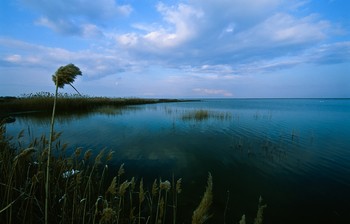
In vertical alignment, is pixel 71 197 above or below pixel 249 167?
above

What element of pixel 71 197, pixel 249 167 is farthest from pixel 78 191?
pixel 249 167

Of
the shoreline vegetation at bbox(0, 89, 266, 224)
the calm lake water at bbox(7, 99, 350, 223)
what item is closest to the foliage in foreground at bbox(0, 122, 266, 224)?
the shoreline vegetation at bbox(0, 89, 266, 224)

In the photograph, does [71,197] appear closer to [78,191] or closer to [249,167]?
[78,191]

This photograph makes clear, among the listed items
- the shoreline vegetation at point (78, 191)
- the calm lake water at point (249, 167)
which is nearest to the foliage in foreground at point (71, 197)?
the shoreline vegetation at point (78, 191)

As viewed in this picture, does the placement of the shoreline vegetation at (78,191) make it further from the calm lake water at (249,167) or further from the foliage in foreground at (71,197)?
the calm lake water at (249,167)

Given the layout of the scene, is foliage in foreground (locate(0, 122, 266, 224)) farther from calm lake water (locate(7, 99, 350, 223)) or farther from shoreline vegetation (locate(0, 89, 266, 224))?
calm lake water (locate(7, 99, 350, 223))

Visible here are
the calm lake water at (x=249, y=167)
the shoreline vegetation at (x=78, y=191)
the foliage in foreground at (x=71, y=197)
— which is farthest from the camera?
the calm lake water at (x=249, y=167)

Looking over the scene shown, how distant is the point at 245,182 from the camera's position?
18.8 feet

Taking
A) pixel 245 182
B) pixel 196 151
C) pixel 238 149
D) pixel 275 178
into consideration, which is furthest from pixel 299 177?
pixel 196 151

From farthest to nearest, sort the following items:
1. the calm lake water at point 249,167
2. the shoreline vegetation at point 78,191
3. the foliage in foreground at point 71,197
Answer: the calm lake water at point 249,167, the shoreline vegetation at point 78,191, the foliage in foreground at point 71,197

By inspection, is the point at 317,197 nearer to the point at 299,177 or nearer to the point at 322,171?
the point at 299,177

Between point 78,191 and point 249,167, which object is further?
point 249,167

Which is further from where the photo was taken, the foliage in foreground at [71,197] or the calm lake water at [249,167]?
the calm lake water at [249,167]

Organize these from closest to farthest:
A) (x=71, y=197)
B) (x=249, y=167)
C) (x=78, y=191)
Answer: (x=71, y=197)
(x=78, y=191)
(x=249, y=167)
